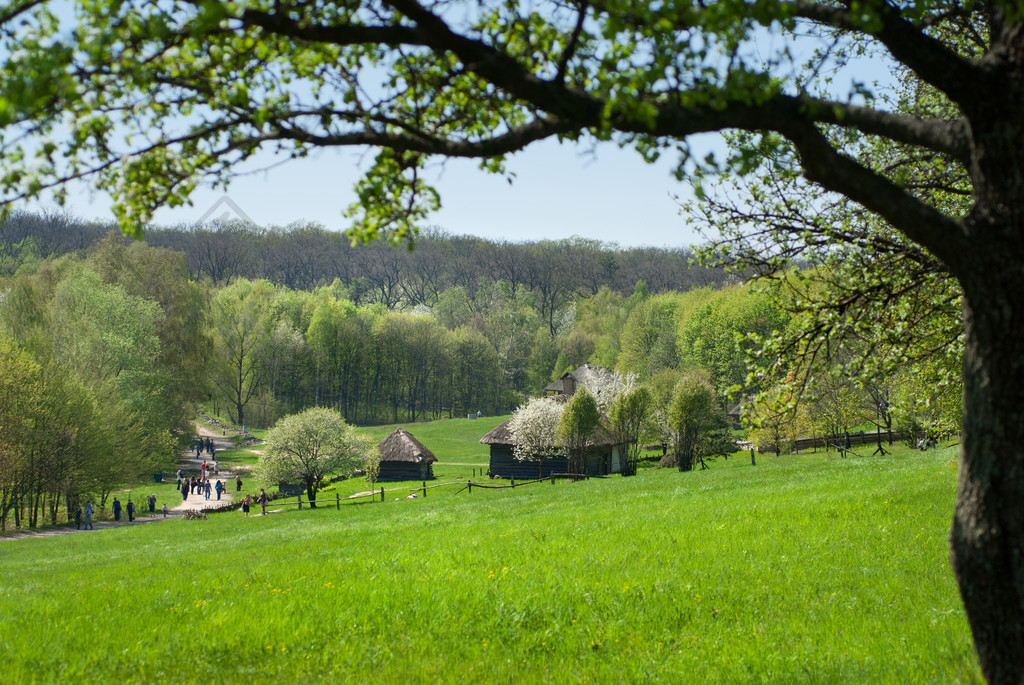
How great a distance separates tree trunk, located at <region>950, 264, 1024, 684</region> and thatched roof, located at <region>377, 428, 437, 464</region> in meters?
44.5

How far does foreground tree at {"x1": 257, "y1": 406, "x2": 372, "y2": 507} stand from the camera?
124 feet

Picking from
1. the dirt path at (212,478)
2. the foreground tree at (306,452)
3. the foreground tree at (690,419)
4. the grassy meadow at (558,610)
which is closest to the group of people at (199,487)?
the dirt path at (212,478)

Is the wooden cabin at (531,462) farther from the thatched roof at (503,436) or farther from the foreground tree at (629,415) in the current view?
the foreground tree at (629,415)

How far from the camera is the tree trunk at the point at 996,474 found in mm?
3475

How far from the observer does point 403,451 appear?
4772 cm

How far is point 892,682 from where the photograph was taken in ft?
16.1

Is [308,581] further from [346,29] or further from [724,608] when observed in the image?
[346,29]

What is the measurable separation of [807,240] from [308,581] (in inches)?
270

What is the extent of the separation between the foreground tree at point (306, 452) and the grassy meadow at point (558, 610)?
25.6 meters

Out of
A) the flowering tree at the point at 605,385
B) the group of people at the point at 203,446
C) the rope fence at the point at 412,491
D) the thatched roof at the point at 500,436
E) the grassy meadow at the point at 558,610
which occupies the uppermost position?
the flowering tree at the point at 605,385

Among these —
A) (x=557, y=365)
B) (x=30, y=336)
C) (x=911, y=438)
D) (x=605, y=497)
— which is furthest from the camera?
(x=557, y=365)

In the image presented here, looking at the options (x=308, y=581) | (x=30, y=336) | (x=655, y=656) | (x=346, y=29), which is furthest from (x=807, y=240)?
(x=30, y=336)

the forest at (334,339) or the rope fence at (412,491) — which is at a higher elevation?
→ the forest at (334,339)

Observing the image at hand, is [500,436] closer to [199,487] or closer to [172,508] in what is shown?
[199,487]
